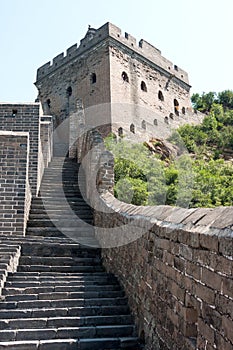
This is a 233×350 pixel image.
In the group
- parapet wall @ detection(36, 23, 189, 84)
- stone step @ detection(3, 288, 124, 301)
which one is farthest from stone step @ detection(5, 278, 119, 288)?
parapet wall @ detection(36, 23, 189, 84)

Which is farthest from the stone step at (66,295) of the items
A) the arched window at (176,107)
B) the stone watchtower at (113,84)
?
the arched window at (176,107)

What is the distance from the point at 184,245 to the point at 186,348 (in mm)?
735

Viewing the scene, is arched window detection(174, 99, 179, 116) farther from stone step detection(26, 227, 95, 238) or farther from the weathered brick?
the weathered brick

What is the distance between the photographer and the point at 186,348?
8.72 feet

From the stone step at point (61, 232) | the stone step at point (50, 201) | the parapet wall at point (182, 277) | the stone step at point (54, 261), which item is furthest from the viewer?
the stone step at point (50, 201)

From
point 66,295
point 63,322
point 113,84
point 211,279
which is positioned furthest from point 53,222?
point 113,84

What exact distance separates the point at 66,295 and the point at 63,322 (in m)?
0.69

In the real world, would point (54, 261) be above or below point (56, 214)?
below

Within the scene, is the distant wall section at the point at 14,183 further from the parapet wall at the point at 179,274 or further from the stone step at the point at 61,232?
the parapet wall at the point at 179,274

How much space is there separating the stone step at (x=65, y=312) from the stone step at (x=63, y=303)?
128 millimetres

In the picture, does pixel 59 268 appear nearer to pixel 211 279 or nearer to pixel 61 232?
pixel 61 232

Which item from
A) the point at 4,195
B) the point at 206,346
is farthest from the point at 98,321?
the point at 4,195

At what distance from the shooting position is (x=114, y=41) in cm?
2148

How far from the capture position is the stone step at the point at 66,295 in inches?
190
